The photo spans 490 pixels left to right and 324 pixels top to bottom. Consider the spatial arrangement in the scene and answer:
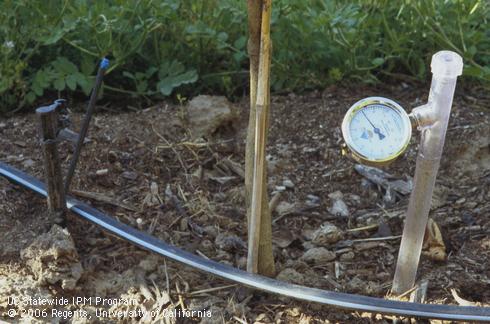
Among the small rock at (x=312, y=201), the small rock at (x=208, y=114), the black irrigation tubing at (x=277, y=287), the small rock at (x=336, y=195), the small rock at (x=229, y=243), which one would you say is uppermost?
the small rock at (x=208, y=114)

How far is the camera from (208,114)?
8.84ft

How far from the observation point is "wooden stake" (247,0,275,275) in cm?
183

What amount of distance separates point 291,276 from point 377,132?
487 mm

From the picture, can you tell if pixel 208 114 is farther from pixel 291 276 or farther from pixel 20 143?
pixel 291 276

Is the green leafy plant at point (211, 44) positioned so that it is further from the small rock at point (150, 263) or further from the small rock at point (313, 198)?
the small rock at point (150, 263)

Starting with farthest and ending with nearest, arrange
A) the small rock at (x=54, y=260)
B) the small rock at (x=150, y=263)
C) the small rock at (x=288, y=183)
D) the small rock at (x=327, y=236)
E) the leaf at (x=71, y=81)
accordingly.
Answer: the leaf at (x=71, y=81) → the small rock at (x=288, y=183) → the small rock at (x=327, y=236) → the small rock at (x=150, y=263) → the small rock at (x=54, y=260)

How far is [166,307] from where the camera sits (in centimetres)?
198

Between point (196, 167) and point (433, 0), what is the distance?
1117 mm

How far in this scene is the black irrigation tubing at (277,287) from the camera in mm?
1825

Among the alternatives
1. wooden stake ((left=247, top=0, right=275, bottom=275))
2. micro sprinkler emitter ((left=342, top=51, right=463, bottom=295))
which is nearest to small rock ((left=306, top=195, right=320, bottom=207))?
wooden stake ((left=247, top=0, right=275, bottom=275))

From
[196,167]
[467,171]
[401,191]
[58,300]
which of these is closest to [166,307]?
[58,300]

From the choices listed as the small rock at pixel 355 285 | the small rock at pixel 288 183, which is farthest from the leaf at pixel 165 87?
the small rock at pixel 355 285

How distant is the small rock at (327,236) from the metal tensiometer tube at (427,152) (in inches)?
11.6

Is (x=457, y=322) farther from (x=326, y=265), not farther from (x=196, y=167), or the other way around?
(x=196, y=167)
